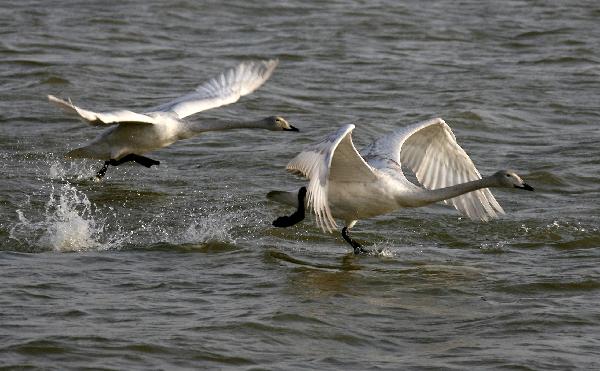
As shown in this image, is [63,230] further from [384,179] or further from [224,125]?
[384,179]

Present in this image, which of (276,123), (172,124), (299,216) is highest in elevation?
(276,123)

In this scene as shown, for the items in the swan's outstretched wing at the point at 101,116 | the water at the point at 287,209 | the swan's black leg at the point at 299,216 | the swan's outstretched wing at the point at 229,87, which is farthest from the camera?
the swan's outstretched wing at the point at 229,87

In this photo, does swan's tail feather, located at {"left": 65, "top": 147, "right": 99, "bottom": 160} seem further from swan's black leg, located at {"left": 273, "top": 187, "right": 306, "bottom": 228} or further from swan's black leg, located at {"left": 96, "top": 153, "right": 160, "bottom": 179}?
swan's black leg, located at {"left": 273, "top": 187, "right": 306, "bottom": 228}

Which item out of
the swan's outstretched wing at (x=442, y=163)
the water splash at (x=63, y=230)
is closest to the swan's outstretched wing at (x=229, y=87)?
the water splash at (x=63, y=230)

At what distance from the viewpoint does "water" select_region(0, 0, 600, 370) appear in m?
8.23

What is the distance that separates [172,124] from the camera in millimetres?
12258

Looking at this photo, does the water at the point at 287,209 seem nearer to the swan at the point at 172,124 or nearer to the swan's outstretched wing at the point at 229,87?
the swan at the point at 172,124

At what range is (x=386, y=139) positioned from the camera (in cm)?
1157

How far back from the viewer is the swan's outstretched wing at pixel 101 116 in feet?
31.9

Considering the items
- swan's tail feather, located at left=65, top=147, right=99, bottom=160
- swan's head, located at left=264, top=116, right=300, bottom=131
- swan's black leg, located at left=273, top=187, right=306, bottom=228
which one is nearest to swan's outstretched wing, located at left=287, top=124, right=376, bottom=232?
swan's black leg, located at left=273, top=187, right=306, bottom=228

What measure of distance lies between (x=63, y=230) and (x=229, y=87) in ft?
9.98

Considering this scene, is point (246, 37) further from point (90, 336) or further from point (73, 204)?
point (90, 336)

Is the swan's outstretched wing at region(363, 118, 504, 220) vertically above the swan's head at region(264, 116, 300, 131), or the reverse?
the swan's head at region(264, 116, 300, 131)

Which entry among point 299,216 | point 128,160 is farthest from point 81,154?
point 299,216
